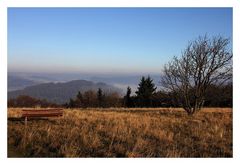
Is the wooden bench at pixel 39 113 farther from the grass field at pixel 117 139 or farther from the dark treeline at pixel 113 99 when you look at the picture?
the dark treeline at pixel 113 99

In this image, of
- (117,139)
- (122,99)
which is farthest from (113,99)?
(117,139)

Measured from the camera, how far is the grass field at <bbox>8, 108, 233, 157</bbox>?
884 cm

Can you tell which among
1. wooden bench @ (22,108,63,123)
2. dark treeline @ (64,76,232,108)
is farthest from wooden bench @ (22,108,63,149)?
dark treeline @ (64,76,232,108)

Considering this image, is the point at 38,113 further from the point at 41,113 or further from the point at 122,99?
the point at 122,99

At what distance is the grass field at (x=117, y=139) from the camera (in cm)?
884

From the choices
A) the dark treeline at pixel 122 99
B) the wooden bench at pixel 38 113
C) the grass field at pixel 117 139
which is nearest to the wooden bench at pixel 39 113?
the wooden bench at pixel 38 113

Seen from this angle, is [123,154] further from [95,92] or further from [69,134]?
[95,92]

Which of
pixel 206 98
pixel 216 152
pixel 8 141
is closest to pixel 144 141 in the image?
pixel 216 152

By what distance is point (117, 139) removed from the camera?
10.1 m

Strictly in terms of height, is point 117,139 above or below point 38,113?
below

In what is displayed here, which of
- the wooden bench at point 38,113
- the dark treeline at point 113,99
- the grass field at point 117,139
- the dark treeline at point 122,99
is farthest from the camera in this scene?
the dark treeline at point 122,99
